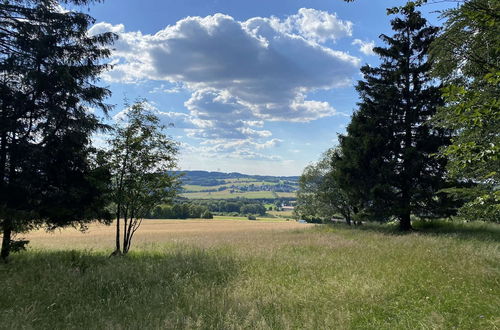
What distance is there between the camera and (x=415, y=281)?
23.7 ft

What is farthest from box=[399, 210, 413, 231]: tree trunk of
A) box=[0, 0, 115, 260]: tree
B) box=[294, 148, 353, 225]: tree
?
box=[0, 0, 115, 260]: tree

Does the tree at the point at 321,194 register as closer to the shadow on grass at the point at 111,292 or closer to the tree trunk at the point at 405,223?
the tree trunk at the point at 405,223

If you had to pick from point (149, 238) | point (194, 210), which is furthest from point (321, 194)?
point (194, 210)

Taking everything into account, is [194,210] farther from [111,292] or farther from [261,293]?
[261,293]

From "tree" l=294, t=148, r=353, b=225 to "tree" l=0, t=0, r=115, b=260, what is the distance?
2355 cm

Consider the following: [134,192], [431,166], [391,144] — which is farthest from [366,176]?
[134,192]

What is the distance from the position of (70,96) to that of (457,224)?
25838 millimetres

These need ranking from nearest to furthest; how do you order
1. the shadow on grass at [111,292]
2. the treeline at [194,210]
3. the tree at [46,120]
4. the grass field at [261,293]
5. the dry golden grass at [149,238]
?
1. the grass field at [261,293]
2. the shadow on grass at [111,292]
3. the tree at [46,120]
4. the treeline at [194,210]
5. the dry golden grass at [149,238]

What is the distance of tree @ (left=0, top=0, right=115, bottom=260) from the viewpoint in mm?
9797

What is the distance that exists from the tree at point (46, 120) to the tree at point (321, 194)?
77.3 feet

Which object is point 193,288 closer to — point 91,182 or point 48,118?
point 91,182

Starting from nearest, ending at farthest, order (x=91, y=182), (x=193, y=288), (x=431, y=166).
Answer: (x=193, y=288) → (x=91, y=182) → (x=431, y=166)

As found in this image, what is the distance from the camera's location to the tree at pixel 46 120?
386 inches

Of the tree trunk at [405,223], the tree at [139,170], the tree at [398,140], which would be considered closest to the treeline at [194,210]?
→ the tree at [139,170]
